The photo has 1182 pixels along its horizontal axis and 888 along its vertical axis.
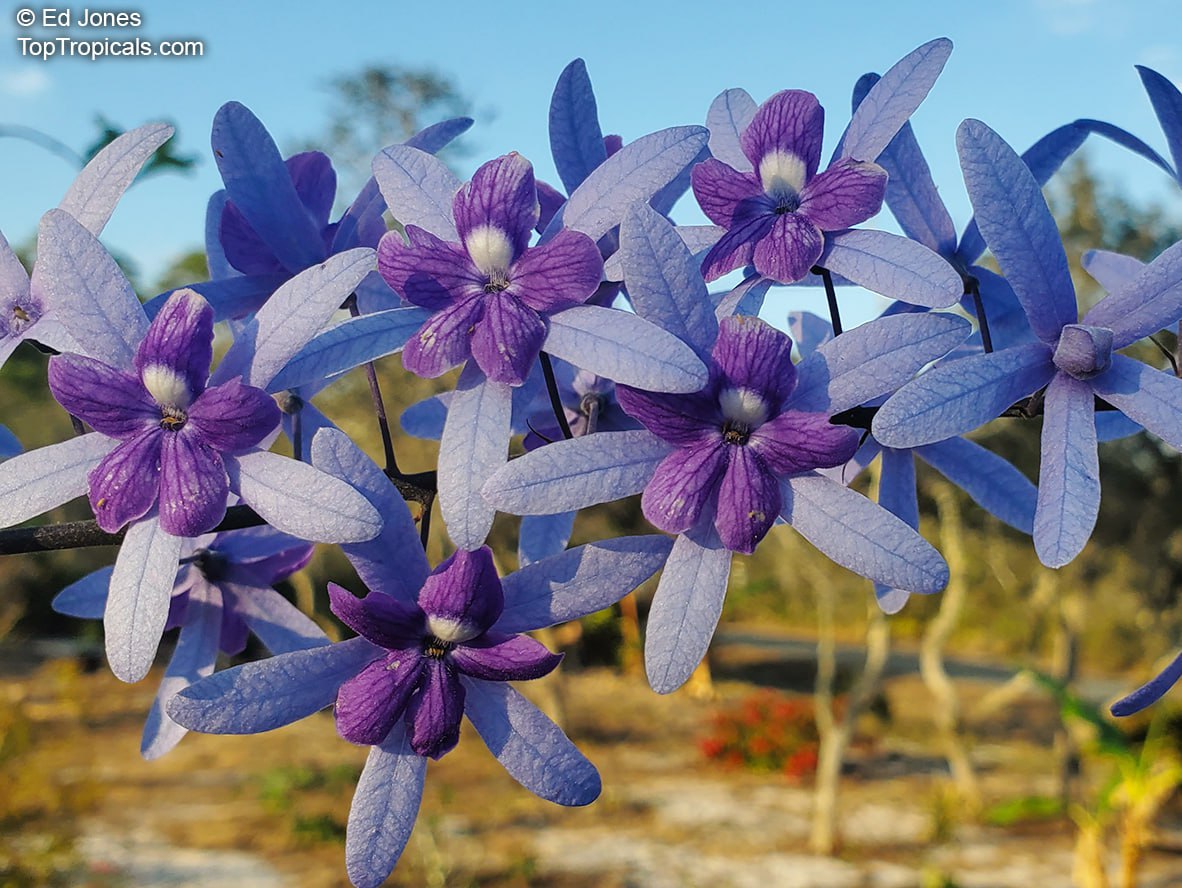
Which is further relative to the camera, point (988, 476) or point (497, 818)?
point (497, 818)

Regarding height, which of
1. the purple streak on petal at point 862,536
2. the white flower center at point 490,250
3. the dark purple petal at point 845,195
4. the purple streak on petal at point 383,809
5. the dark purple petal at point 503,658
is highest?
the dark purple petal at point 845,195

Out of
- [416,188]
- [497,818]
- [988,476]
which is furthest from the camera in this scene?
[497,818]

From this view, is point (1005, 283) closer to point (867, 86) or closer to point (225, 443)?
point (867, 86)

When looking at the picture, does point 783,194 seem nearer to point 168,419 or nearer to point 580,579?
point 580,579

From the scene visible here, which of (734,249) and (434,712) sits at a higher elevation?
(734,249)

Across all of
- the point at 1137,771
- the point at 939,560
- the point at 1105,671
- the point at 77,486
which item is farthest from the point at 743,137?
the point at 1105,671

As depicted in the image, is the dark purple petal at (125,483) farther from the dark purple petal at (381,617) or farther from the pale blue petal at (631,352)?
the pale blue petal at (631,352)

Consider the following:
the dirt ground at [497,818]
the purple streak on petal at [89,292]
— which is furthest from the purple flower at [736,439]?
the dirt ground at [497,818]

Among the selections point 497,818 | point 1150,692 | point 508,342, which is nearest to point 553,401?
point 508,342
